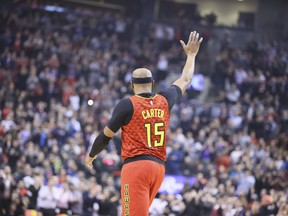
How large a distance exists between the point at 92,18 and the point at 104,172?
459 inches

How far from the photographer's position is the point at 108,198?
16688mm

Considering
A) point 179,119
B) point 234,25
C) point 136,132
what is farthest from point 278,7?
point 136,132

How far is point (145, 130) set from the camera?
20.9 ft

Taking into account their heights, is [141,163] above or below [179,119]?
above

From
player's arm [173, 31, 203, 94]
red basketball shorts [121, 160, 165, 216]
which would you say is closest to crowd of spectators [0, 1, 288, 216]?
player's arm [173, 31, 203, 94]

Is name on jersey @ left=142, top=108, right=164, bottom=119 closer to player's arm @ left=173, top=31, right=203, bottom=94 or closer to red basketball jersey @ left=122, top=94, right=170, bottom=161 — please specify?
red basketball jersey @ left=122, top=94, right=170, bottom=161

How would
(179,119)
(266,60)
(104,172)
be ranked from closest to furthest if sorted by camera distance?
(104,172), (179,119), (266,60)

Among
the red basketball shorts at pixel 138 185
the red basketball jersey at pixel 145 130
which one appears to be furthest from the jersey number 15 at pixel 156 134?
the red basketball shorts at pixel 138 185

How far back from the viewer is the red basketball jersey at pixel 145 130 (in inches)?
250

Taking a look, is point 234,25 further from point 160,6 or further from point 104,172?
point 104,172

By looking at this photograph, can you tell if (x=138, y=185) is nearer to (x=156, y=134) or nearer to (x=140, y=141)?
(x=140, y=141)

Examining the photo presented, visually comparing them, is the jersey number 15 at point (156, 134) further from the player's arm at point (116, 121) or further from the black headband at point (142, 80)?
the black headband at point (142, 80)

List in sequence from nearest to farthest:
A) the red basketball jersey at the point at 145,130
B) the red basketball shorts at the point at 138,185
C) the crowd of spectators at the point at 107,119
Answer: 1. the red basketball shorts at the point at 138,185
2. the red basketball jersey at the point at 145,130
3. the crowd of spectators at the point at 107,119

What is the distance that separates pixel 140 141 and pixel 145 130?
12 centimetres
